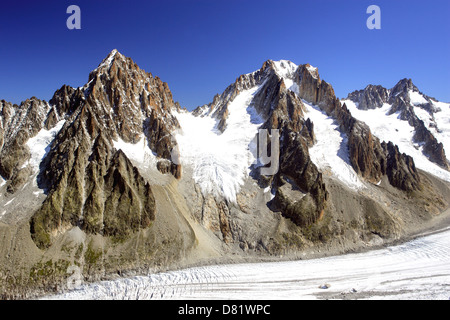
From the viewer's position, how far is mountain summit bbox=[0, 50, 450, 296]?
49.2 m

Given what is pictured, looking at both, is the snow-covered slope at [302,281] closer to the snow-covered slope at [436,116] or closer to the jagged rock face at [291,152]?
the jagged rock face at [291,152]

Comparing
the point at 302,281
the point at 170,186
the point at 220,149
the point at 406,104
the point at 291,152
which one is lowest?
the point at 302,281

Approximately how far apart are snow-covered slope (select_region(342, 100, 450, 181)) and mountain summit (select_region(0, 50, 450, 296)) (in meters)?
4.84

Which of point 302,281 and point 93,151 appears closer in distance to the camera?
point 302,281

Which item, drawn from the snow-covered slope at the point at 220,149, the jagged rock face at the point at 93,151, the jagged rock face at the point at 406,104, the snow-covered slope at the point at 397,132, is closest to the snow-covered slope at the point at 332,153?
the snow-covered slope at the point at 220,149

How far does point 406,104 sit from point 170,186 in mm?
151603

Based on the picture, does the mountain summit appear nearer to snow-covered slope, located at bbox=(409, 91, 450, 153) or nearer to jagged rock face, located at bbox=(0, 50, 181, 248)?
jagged rock face, located at bbox=(0, 50, 181, 248)

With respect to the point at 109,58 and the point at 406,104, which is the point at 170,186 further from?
the point at 406,104

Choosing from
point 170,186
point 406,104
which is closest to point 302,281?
point 170,186

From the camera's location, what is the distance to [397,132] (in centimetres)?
12700

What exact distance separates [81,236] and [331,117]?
95.2 metres

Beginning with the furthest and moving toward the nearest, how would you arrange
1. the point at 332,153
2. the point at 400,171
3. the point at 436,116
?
the point at 436,116, the point at 332,153, the point at 400,171

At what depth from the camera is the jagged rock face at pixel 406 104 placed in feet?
370

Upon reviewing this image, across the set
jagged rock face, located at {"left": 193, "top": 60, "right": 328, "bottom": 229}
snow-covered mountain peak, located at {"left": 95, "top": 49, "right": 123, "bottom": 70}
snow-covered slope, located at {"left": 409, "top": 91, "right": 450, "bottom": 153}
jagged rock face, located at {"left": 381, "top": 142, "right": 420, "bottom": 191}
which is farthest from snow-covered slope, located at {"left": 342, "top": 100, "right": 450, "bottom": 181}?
snow-covered mountain peak, located at {"left": 95, "top": 49, "right": 123, "bottom": 70}
